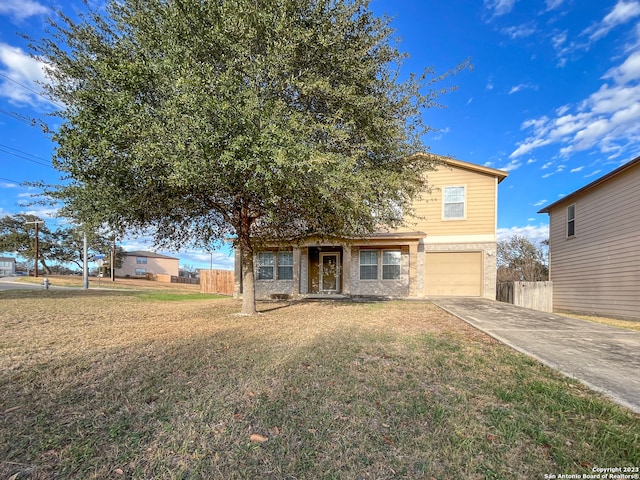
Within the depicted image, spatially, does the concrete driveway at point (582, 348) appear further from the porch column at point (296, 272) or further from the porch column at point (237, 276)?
the porch column at point (237, 276)

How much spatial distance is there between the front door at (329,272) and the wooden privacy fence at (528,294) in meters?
7.23

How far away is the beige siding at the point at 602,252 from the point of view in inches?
411

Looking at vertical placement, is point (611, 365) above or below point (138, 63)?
below

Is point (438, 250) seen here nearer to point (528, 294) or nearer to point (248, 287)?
point (528, 294)

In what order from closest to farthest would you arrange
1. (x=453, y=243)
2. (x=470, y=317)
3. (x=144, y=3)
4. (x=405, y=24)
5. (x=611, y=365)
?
(x=611, y=365) → (x=144, y=3) → (x=405, y=24) → (x=470, y=317) → (x=453, y=243)

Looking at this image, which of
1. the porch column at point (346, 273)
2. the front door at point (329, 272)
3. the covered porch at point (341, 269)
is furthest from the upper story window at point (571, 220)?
the front door at point (329, 272)

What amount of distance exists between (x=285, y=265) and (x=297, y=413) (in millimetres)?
12447

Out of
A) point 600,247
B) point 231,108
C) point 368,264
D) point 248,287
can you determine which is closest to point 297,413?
point 231,108

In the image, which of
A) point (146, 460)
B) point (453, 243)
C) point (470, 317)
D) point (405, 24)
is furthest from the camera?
point (453, 243)

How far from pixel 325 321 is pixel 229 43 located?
19.5 ft

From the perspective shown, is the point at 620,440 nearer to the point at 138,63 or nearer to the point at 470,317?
the point at 470,317

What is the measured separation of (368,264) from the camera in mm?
14578

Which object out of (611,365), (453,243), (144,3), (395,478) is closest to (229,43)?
(144,3)

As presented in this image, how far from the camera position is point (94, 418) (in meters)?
2.82
